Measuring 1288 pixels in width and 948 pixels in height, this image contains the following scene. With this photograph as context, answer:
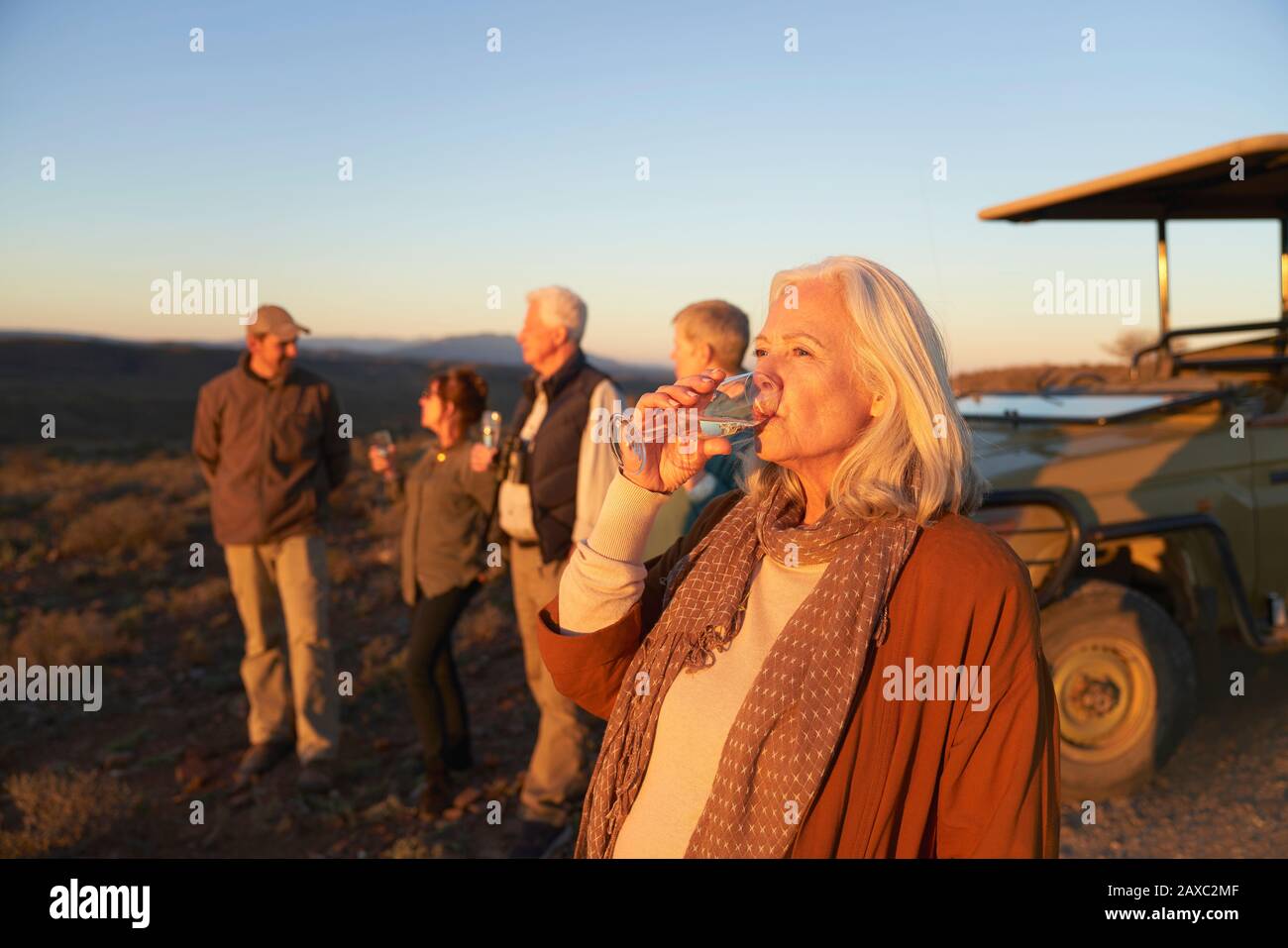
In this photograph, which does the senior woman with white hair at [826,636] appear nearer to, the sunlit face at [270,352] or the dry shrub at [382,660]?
the sunlit face at [270,352]

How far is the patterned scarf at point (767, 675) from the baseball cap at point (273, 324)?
4143 millimetres

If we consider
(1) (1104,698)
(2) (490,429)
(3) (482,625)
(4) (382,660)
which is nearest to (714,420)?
(2) (490,429)

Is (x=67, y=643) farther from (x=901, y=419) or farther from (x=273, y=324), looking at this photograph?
(x=901, y=419)

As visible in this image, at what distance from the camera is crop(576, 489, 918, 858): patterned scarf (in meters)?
1.86

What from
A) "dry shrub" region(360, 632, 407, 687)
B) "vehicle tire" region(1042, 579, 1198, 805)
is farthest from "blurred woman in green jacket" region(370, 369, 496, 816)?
"vehicle tire" region(1042, 579, 1198, 805)

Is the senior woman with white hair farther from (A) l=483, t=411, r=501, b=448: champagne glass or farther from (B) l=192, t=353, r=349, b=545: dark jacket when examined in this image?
(B) l=192, t=353, r=349, b=545: dark jacket

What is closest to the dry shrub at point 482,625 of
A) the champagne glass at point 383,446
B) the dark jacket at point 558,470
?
the champagne glass at point 383,446

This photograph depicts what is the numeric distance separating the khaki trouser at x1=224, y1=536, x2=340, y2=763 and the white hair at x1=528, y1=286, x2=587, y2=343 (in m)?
1.97

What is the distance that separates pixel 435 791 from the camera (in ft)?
17.5

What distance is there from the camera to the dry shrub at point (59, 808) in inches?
198
